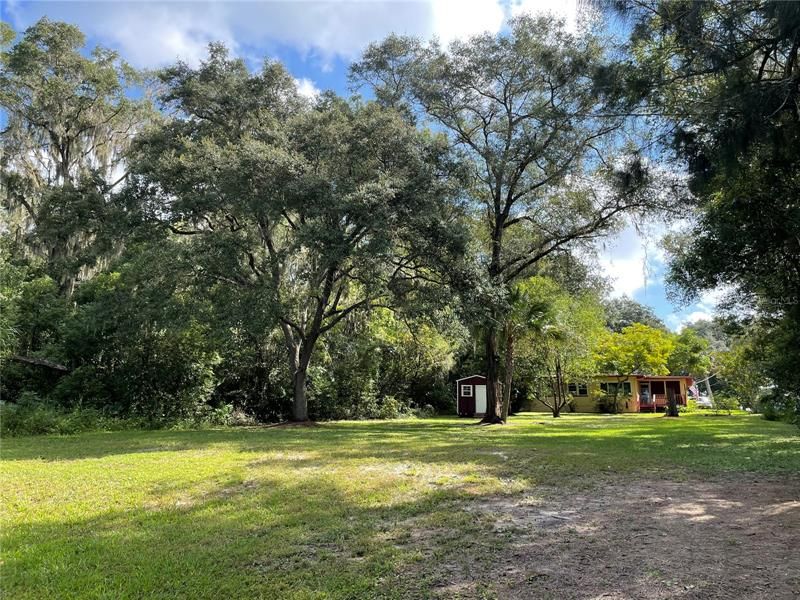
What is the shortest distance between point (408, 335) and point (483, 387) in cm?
541

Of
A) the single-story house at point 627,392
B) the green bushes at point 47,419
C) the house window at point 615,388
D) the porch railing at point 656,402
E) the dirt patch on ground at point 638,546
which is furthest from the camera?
the porch railing at point 656,402

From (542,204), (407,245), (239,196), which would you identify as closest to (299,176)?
(239,196)

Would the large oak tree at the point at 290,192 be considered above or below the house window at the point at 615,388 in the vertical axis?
above

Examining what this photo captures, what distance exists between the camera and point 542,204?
1852 cm

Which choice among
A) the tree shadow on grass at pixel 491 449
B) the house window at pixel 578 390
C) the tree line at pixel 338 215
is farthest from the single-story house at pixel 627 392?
the tree shadow on grass at pixel 491 449

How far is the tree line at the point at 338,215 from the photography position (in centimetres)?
942

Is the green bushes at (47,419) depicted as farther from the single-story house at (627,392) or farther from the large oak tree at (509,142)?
the single-story house at (627,392)

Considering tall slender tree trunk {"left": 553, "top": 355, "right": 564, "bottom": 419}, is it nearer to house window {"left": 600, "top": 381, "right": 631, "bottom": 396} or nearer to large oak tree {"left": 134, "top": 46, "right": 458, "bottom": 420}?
house window {"left": 600, "top": 381, "right": 631, "bottom": 396}

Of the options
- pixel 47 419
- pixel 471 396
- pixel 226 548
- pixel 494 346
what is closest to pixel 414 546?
pixel 226 548

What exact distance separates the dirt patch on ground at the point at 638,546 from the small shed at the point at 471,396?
826 inches

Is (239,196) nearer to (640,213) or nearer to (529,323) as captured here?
(529,323)

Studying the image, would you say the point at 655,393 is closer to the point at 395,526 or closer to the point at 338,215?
the point at 338,215

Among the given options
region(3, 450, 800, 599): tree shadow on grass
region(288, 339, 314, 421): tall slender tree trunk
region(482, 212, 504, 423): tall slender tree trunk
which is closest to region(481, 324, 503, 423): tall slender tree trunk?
region(482, 212, 504, 423): tall slender tree trunk

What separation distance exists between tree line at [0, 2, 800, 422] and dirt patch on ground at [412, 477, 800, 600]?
14.9 ft
